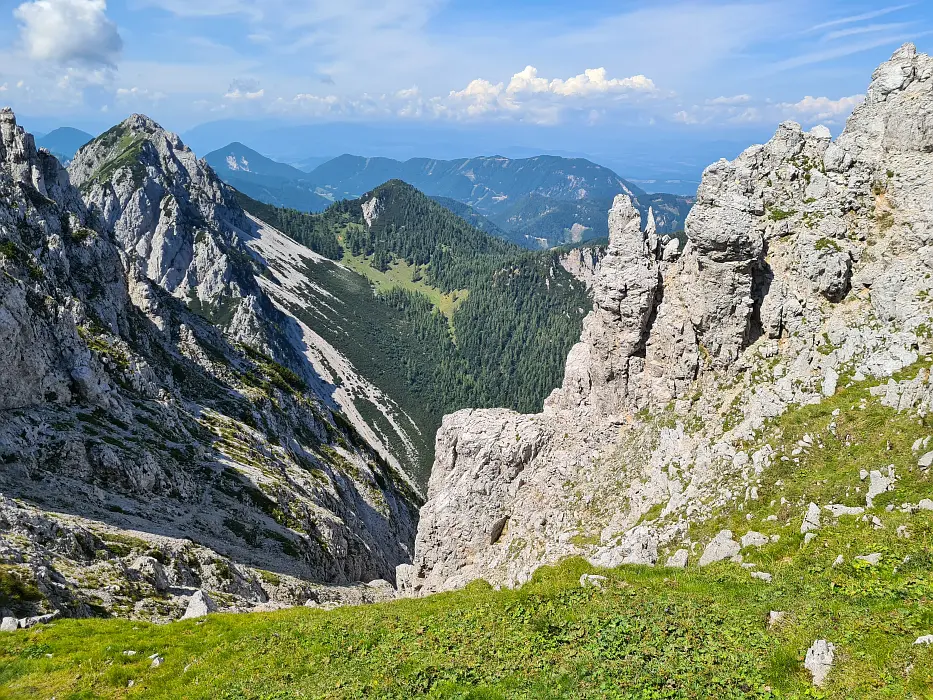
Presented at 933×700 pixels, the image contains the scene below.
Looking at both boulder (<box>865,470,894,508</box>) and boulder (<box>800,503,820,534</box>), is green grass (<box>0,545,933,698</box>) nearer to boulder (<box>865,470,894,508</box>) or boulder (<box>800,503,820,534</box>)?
boulder (<box>800,503,820,534</box>)

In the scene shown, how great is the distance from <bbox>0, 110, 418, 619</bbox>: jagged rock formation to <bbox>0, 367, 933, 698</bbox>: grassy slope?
44.3ft

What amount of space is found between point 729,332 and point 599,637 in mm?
28622

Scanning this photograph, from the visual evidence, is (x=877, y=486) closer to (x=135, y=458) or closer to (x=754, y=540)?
(x=754, y=540)

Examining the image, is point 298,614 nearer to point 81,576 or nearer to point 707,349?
point 81,576

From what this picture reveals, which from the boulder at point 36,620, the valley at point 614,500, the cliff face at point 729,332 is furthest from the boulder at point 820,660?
the boulder at point 36,620

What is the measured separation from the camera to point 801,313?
37.8 m

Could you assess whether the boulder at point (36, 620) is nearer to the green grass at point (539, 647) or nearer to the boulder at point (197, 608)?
the green grass at point (539, 647)

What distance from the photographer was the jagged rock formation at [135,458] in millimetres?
40719

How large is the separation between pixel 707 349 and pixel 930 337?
13.4m

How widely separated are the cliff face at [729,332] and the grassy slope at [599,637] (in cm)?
673

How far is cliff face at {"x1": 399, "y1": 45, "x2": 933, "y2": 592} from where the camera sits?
3353 cm

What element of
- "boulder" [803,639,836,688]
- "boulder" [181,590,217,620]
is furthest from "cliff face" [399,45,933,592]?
"boulder" [181,590,217,620]

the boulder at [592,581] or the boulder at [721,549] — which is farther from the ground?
the boulder at [592,581]

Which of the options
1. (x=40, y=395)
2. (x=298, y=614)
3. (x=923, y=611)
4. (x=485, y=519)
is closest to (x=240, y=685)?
(x=298, y=614)
